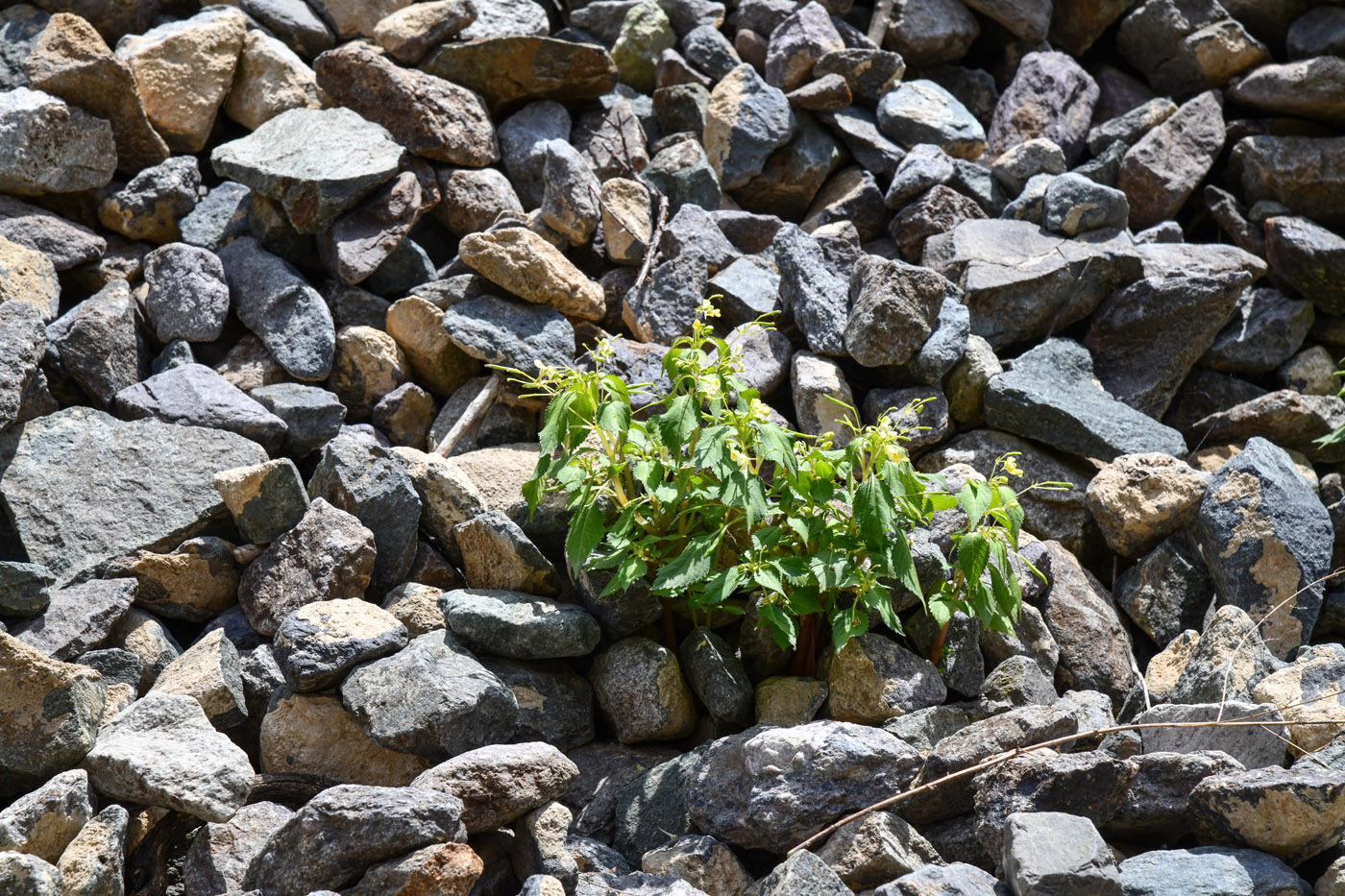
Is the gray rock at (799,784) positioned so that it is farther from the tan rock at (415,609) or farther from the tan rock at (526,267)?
the tan rock at (526,267)

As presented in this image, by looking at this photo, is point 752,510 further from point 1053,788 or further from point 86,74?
point 86,74

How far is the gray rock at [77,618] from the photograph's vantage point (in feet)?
12.3

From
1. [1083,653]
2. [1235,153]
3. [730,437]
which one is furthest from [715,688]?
[1235,153]

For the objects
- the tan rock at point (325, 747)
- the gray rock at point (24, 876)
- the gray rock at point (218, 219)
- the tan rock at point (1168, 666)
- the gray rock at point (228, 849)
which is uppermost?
the gray rock at point (218, 219)

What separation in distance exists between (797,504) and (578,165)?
8.14ft

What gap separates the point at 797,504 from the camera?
11.8ft

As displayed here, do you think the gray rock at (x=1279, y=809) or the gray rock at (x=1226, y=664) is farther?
the gray rock at (x=1226, y=664)

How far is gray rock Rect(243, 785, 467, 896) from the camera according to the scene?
288 cm

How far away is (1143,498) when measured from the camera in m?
4.43

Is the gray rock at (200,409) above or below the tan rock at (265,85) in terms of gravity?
below

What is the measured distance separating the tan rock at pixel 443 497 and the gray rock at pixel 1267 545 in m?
2.74

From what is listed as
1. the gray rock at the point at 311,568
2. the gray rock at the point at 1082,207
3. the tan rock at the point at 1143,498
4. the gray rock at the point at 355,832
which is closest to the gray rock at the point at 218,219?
the gray rock at the point at 311,568

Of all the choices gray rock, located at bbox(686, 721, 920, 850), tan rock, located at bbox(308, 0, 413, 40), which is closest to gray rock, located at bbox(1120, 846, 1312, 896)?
gray rock, located at bbox(686, 721, 920, 850)

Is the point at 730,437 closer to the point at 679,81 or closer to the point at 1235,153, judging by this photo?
the point at 679,81
